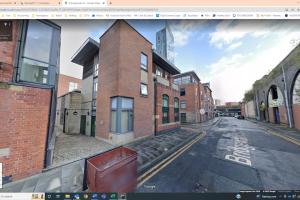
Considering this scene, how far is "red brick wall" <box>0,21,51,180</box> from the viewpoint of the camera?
3127 millimetres

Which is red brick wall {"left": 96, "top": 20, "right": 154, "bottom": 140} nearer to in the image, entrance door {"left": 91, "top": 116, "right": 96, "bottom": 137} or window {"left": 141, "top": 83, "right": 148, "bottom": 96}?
window {"left": 141, "top": 83, "right": 148, "bottom": 96}

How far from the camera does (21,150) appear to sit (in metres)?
3.38

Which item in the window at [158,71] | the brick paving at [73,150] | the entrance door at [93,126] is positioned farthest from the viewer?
the window at [158,71]

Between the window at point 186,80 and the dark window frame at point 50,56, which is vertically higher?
the window at point 186,80

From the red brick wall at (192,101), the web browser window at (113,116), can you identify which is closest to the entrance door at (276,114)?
the red brick wall at (192,101)

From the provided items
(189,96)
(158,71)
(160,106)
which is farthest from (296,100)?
(158,71)

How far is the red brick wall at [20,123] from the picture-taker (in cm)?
313

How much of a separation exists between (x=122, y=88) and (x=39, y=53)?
4.50 m

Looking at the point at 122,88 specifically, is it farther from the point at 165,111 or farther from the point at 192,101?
the point at 192,101

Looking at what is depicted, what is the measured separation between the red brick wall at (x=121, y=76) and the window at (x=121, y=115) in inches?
13.8

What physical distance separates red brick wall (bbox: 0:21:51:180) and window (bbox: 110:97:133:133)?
4129 mm

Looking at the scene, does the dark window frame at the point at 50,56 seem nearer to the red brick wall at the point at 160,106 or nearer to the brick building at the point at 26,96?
the brick building at the point at 26,96

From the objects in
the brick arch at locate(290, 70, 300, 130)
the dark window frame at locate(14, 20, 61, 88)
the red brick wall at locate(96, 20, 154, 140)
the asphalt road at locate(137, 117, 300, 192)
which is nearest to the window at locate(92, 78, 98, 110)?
the red brick wall at locate(96, 20, 154, 140)

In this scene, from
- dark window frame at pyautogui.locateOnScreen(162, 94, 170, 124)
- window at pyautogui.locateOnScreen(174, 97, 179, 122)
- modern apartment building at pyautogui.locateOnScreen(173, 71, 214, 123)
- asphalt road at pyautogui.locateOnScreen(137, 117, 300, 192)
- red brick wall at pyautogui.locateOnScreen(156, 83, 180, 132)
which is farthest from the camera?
modern apartment building at pyautogui.locateOnScreen(173, 71, 214, 123)
